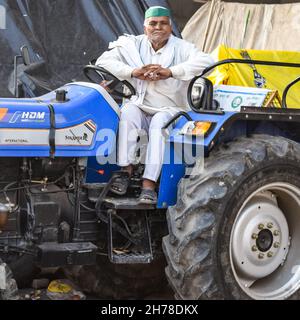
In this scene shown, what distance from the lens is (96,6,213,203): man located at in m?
4.69

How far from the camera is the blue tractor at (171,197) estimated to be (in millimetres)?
4285

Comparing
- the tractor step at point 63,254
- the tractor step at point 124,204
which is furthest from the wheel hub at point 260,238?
the tractor step at point 63,254

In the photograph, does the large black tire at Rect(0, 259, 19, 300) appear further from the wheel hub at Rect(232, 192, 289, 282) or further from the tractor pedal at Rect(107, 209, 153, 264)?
the wheel hub at Rect(232, 192, 289, 282)

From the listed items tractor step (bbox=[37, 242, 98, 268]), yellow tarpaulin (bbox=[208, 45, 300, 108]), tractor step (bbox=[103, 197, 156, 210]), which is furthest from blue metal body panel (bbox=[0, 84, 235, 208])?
yellow tarpaulin (bbox=[208, 45, 300, 108])

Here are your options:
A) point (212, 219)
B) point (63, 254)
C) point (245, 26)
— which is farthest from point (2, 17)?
point (245, 26)

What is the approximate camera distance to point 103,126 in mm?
4633

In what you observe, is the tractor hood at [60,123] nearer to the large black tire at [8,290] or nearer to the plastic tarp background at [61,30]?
the large black tire at [8,290]

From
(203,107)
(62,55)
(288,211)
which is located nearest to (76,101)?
(203,107)

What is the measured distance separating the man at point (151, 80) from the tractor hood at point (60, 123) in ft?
0.49

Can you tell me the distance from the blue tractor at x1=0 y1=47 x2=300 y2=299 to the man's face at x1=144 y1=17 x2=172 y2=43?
1.96 ft

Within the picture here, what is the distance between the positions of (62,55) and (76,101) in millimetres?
2414

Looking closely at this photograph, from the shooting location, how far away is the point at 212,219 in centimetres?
427

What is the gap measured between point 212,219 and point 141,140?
0.89 metres
